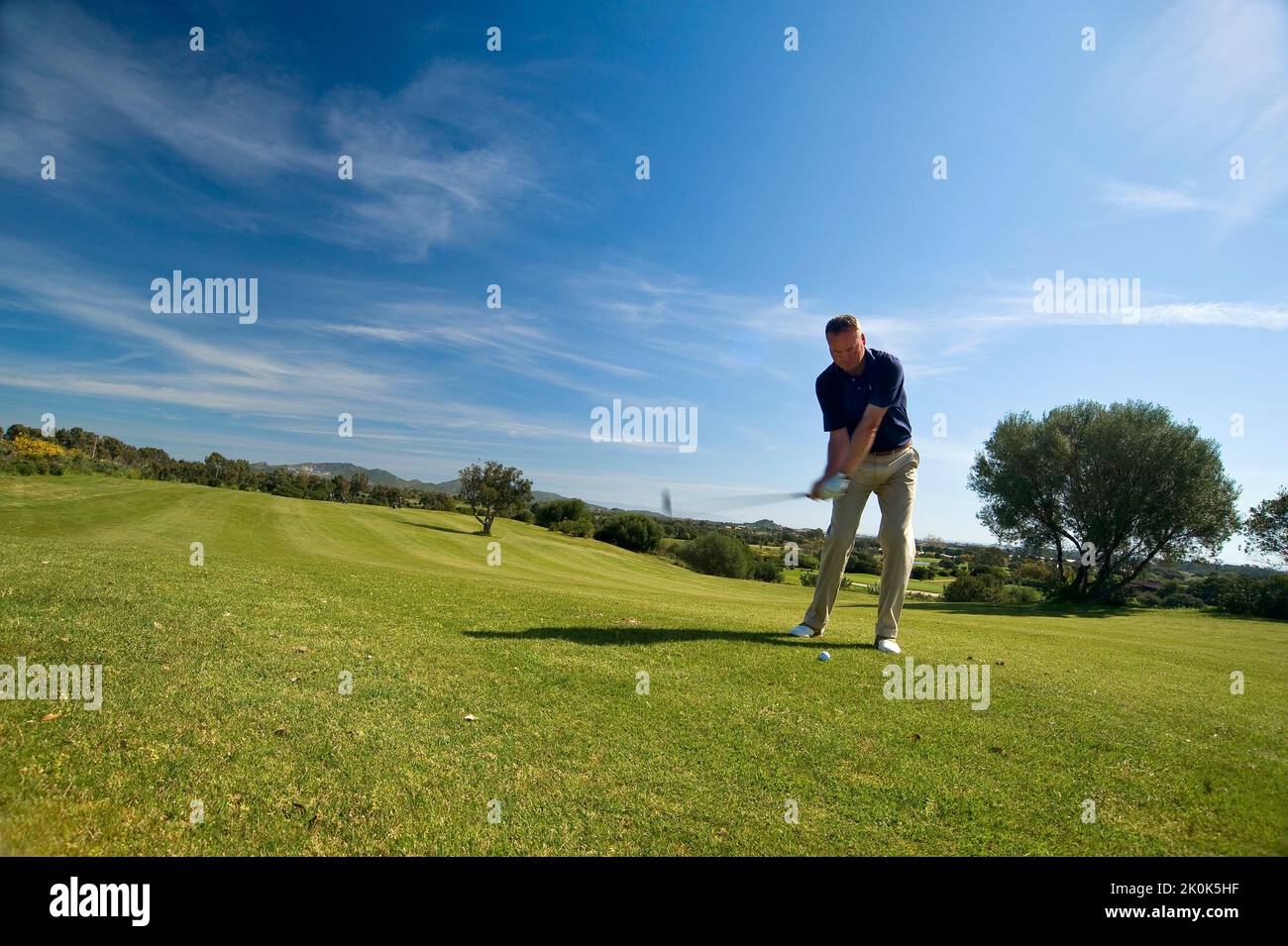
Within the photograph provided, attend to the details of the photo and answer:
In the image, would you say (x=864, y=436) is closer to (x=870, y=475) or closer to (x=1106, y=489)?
(x=870, y=475)

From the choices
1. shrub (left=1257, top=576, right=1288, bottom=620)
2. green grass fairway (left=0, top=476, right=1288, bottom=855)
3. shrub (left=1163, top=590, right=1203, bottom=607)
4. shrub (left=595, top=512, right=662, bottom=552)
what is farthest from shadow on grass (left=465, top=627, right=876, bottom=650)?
shrub (left=595, top=512, right=662, bottom=552)

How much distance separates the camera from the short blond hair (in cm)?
682

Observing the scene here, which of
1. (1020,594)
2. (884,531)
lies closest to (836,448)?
(884,531)

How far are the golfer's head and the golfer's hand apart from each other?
1432 millimetres

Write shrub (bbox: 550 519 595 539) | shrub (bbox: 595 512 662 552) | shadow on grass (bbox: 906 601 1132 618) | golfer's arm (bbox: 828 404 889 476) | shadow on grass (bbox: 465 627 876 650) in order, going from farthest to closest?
shrub (bbox: 595 512 662 552) < shrub (bbox: 550 519 595 539) < shadow on grass (bbox: 906 601 1132 618) < golfer's arm (bbox: 828 404 889 476) < shadow on grass (bbox: 465 627 876 650)

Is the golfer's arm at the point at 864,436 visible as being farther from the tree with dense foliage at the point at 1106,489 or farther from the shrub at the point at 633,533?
the shrub at the point at 633,533

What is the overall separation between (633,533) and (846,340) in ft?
259

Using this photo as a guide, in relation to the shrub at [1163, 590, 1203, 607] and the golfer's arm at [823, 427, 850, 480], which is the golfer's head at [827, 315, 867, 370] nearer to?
the golfer's arm at [823, 427, 850, 480]

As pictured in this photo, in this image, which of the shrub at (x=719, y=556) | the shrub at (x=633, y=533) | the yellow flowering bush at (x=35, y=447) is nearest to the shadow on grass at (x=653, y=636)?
the yellow flowering bush at (x=35, y=447)

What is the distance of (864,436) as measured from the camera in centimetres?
655

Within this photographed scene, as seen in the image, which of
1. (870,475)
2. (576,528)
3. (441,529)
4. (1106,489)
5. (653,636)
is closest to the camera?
(653,636)
